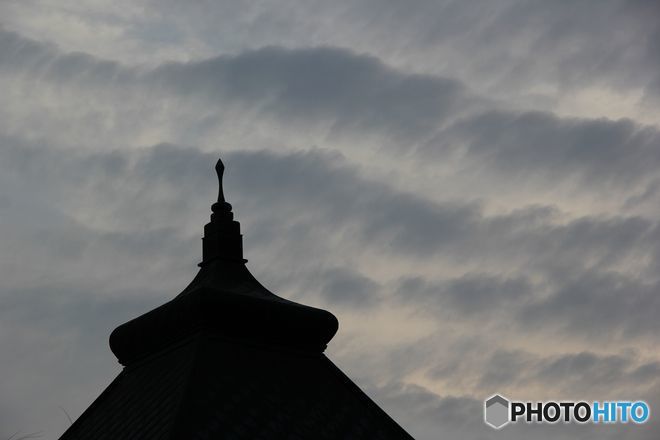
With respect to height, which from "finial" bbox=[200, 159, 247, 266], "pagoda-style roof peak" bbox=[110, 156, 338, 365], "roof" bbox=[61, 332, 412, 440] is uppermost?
"finial" bbox=[200, 159, 247, 266]

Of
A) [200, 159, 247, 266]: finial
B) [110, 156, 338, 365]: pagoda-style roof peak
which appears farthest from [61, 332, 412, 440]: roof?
[200, 159, 247, 266]: finial

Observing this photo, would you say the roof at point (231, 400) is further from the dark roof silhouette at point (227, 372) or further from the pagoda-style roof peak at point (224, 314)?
the pagoda-style roof peak at point (224, 314)

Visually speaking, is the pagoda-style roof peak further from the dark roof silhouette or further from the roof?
the roof

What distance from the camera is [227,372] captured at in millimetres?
36094

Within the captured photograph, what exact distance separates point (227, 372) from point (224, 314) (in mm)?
1771

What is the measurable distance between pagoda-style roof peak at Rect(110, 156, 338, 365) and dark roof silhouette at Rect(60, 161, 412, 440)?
2 cm

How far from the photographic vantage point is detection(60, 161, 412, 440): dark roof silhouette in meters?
34.9

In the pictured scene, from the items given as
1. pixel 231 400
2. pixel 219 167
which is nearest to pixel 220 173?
pixel 219 167

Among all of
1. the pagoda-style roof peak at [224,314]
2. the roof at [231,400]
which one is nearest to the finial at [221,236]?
the pagoda-style roof peak at [224,314]

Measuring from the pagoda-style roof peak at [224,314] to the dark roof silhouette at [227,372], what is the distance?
0.08 ft

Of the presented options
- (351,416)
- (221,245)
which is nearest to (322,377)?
(351,416)

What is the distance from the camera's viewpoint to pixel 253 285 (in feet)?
129

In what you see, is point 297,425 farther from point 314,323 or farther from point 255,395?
point 314,323

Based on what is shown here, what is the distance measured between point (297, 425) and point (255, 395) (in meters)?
1.14
